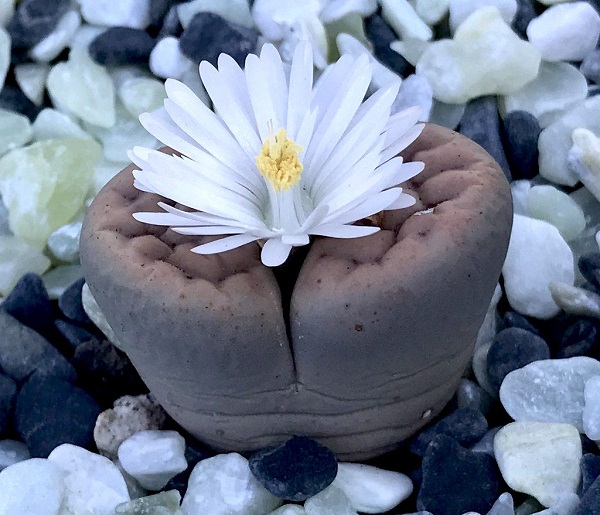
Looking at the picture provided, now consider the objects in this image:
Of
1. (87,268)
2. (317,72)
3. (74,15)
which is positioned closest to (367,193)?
(87,268)

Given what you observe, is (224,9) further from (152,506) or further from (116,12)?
(152,506)

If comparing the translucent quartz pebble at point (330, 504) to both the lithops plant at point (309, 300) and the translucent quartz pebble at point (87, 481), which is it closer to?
the lithops plant at point (309, 300)

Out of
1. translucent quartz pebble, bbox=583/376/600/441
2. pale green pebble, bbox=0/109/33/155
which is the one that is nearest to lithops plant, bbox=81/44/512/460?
translucent quartz pebble, bbox=583/376/600/441

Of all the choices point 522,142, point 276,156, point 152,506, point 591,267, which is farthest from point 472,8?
point 152,506

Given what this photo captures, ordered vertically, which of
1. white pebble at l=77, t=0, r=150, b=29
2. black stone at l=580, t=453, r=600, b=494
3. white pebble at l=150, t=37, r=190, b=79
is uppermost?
white pebble at l=77, t=0, r=150, b=29

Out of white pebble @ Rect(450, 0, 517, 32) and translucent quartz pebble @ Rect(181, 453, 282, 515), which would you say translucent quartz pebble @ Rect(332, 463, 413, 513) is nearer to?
translucent quartz pebble @ Rect(181, 453, 282, 515)

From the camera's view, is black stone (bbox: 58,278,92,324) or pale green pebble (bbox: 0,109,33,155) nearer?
black stone (bbox: 58,278,92,324)
